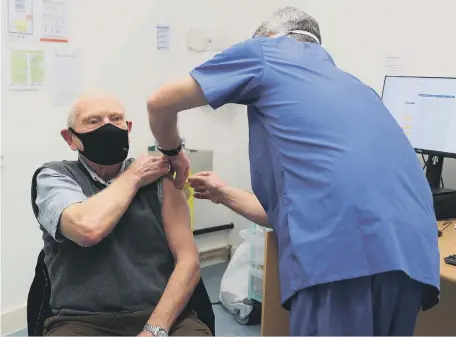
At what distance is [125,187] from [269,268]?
82cm

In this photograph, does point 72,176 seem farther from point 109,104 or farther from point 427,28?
point 427,28

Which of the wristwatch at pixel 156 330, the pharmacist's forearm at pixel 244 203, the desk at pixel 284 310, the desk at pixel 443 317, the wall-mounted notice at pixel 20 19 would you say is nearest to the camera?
the wristwatch at pixel 156 330

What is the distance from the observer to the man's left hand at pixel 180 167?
1800mm

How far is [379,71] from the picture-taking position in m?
3.01

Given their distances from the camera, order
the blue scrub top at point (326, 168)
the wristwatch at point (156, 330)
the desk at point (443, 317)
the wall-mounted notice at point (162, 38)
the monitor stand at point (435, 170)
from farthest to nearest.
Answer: the wall-mounted notice at point (162, 38)
the monitor stand at point (435, 170)
the desk at point (443, 317)
the wristwatch at point (156, 330)
the blue scrub top at point (326, 168)

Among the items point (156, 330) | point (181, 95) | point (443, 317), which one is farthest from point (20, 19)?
point (443, 317)

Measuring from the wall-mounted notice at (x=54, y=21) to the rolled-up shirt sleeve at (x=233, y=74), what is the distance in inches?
68.9

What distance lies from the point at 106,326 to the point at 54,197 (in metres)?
0.44

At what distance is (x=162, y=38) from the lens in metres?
3.38

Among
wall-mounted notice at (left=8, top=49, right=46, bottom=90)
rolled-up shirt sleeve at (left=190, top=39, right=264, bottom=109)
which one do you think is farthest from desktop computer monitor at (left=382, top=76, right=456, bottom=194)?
wall-mounted notice at (left=8, top=49, right=46, bottom=90)

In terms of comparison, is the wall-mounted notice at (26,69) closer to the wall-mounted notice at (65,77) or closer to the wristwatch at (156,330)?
the wall-mounted notice at (65,77)

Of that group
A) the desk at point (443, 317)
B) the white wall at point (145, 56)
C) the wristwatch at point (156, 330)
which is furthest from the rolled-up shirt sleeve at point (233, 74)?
the white wall at point (145, 56)

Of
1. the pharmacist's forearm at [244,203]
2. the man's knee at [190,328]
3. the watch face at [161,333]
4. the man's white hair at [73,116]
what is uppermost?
the man's white hair at [73,116]

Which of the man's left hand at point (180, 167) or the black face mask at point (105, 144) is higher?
the black face mask at point (105, 144)
